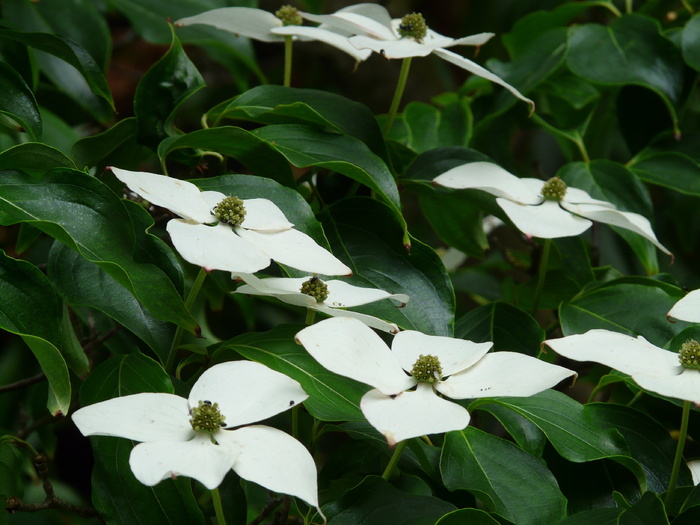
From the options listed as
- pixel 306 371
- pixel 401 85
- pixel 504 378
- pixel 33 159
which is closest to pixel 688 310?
pixel 504 378

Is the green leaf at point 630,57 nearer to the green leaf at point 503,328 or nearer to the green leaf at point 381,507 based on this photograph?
the green leaf at point 503,328

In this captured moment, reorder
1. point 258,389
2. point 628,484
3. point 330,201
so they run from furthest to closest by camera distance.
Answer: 1. point 330,201
2. point 628,484
3. point 258,389

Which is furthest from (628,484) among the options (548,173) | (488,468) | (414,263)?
(548,173)

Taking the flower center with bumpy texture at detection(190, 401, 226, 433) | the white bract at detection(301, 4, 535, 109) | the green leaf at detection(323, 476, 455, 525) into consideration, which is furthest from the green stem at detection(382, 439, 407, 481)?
the white bract at detection(301, 4, 535, 109)

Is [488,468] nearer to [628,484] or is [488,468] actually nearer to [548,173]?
[628,484]

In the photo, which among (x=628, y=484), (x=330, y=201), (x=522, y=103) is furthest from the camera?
(x=522, y=103)

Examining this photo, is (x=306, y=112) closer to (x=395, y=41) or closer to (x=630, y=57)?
(x=395, y=41)
